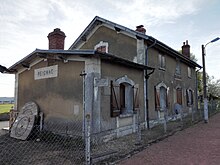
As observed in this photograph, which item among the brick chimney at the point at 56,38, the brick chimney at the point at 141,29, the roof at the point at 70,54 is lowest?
the roof at the point at 70,54

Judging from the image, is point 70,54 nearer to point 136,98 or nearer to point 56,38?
point 56,38

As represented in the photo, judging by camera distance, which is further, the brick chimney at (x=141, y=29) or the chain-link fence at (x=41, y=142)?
the brick chimney at (x=141, y=29)

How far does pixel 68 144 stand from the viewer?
24.5 feet

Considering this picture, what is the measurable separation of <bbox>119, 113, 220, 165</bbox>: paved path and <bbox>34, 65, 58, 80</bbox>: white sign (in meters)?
5.02

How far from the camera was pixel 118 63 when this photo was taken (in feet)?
30.1

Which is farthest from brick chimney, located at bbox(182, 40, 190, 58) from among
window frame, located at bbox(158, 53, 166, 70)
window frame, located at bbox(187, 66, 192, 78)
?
window frame, located at bbox(158, 53, 166, 70)

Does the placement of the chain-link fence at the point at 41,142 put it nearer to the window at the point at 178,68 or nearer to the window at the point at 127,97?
the window at the point at 127,97

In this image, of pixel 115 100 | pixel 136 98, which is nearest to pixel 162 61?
pixel 136 98

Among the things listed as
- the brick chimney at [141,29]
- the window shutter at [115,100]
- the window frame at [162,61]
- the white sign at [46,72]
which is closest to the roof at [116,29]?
the window frame at [162,61]

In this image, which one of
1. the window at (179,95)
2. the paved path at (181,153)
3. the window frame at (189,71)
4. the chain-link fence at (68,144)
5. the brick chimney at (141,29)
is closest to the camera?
the paved path at (181,153)

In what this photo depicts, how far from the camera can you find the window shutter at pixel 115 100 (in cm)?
861

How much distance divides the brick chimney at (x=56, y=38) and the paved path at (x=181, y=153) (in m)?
6.51

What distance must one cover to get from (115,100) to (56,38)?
4.37 m

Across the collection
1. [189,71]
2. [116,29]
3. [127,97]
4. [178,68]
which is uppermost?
[116,29]
